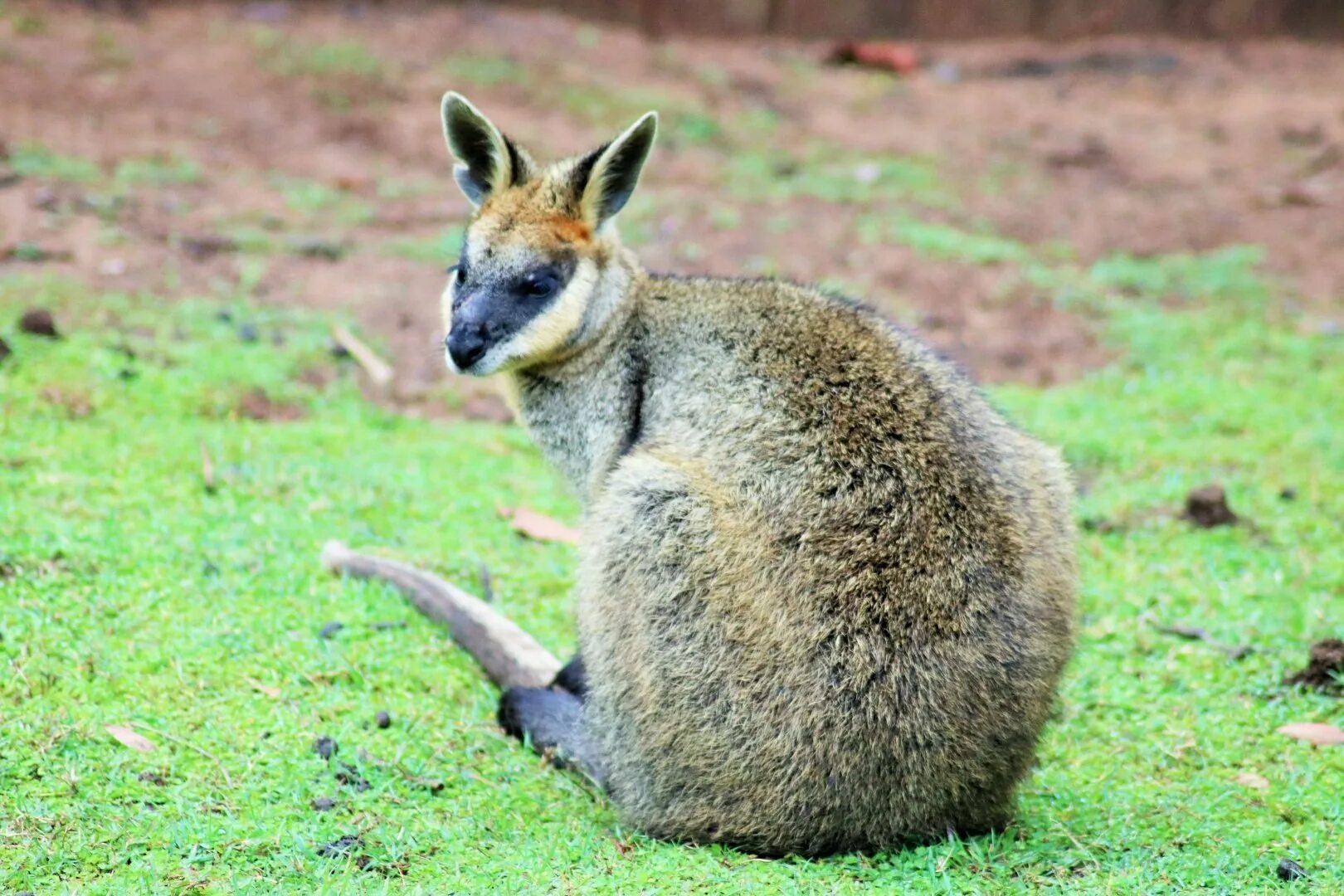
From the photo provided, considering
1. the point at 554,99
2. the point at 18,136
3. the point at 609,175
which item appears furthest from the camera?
the point at 554,99

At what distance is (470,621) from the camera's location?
532 cm

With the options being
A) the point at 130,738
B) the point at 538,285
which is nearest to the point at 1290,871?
the point at 538,285

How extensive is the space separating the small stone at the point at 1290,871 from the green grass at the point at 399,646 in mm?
36

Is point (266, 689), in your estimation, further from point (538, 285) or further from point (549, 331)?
point (538, 285)

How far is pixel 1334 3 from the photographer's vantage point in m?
13.8

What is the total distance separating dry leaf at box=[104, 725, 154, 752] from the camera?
4.42 metres

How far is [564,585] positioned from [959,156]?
708 centimetres

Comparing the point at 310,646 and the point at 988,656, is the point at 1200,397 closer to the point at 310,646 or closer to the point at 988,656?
the point at 988,656

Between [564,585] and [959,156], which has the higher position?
[959,156]

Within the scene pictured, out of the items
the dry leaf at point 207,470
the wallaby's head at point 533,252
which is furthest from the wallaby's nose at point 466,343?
the dry leaf at point 207,470

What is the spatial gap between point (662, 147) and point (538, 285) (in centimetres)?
679

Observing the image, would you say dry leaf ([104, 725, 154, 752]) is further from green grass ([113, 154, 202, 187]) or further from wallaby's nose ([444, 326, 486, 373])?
green grass ([113, 154, 202, 187])

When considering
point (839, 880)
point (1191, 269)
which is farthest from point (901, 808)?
point (1191, 269)

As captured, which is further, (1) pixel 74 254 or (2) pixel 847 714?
(1) pixel 74 254
